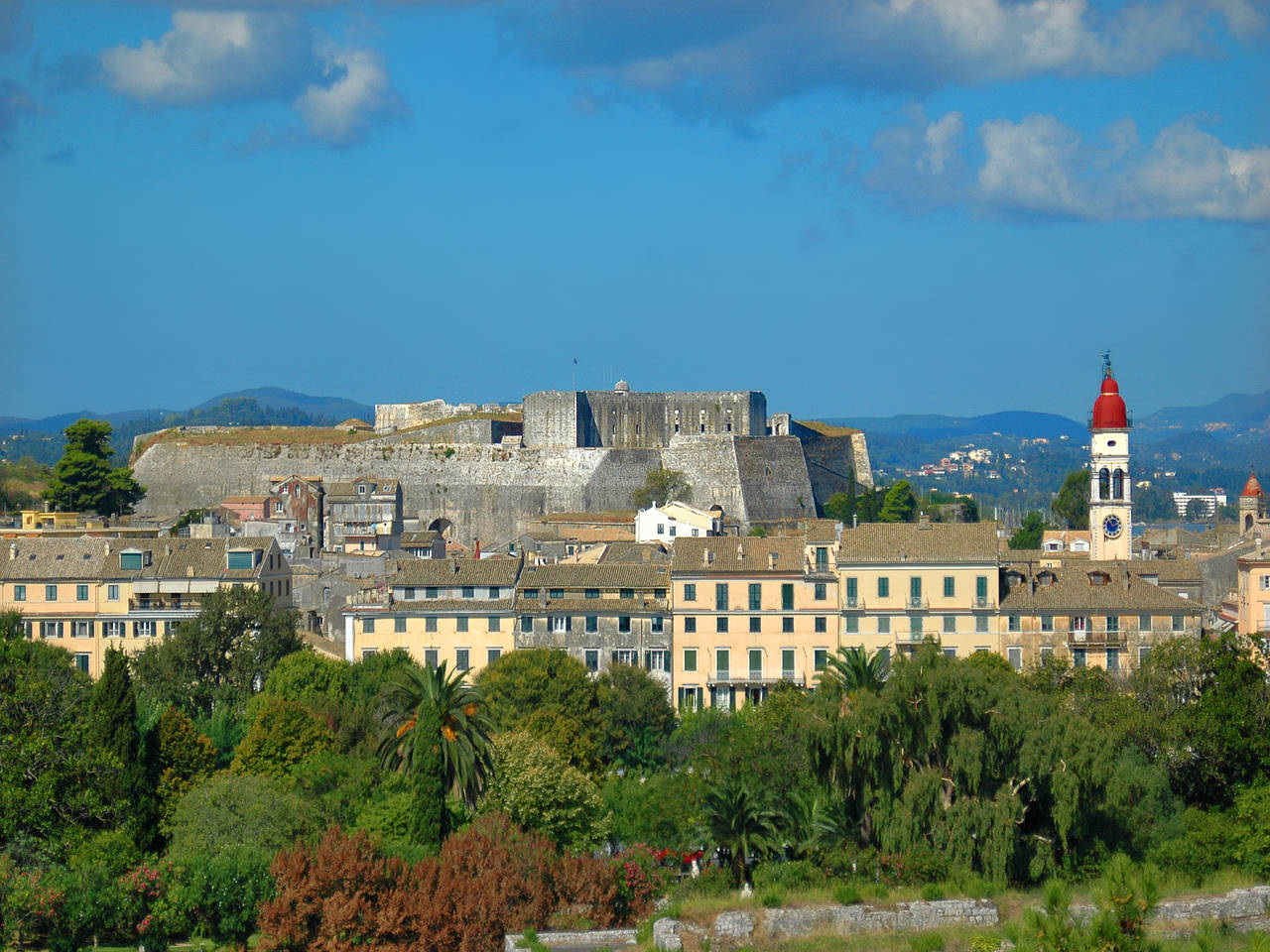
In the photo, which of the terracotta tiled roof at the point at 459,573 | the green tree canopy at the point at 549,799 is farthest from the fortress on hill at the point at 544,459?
the green tree canopy at the point at 549,799

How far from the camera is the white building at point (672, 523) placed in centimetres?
9300

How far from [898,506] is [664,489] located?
1552 cm

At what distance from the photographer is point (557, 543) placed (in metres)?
88.3

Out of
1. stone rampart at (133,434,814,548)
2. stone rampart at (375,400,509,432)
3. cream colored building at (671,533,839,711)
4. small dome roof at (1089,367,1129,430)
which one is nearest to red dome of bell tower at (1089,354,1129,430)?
small dome roof at (1089,367,1129,430)

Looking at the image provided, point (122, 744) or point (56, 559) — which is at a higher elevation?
point (56, 559)

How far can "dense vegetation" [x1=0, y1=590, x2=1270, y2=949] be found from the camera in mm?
36562

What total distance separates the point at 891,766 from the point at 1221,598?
32.4 meters

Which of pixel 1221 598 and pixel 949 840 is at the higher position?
pixel 1221 598

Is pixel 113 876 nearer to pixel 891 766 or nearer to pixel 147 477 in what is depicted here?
pixel 891 766

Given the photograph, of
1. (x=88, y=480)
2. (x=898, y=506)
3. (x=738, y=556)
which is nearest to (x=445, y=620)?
(x=738, y=556)

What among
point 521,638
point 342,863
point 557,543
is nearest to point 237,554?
point 521,638

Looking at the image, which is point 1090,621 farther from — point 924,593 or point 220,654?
point 220,654

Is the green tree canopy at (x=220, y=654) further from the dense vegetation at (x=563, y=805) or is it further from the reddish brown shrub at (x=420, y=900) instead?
the reddish brown shrub at (x=420, y=900)

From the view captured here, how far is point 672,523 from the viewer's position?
94062 millimetres
